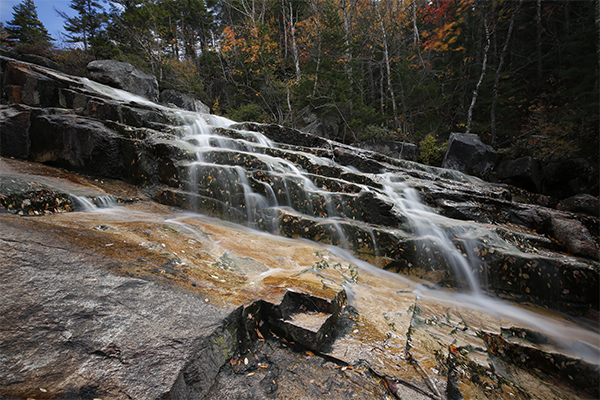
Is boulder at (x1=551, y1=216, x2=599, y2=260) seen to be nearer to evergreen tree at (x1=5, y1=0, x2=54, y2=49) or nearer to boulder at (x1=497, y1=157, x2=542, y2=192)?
boulder at (x1=497, y1=157, x2=542, y2=192)

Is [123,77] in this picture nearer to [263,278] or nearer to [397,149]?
[397,149]

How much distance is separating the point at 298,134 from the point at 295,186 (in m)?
4.79

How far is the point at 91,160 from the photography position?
21.0 feet

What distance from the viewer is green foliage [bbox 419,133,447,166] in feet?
41.5

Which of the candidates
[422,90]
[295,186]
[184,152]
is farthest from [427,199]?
[422,90]

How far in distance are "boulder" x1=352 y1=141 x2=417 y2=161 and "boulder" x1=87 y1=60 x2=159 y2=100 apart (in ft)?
47.0

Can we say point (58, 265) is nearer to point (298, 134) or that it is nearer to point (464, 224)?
point (464, 224)

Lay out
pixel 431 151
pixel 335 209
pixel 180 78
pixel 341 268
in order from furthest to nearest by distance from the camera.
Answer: pixel 180 78, pixel 431 151, pixel 335 209, pixel 341 268

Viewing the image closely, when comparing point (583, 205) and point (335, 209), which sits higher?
point (583, 205)

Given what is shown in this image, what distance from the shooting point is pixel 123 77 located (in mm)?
13617

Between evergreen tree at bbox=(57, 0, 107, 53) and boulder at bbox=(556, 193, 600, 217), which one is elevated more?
evergreen tree at bbox=(57, 0, 107, 53)

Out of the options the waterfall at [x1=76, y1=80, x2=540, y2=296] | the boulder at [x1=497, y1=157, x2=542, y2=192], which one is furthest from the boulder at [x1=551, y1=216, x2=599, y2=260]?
the boulder at [x1=497, y1=157, x2=542, y2=192]

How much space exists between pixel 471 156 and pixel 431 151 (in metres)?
2.15

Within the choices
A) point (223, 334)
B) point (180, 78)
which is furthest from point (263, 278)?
point (180, 78)
